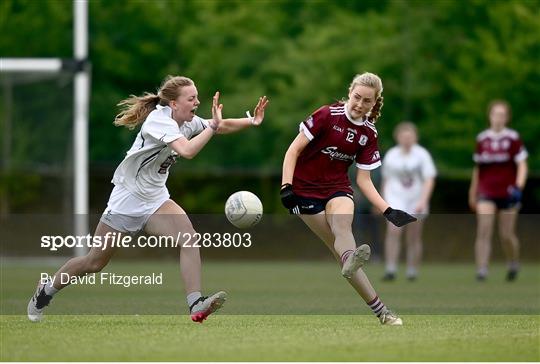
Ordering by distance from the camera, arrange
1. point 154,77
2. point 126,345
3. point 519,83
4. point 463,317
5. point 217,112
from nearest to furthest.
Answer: point 126,345 → point 217,112 → point 463,317 → point 519,83 → point 154,77

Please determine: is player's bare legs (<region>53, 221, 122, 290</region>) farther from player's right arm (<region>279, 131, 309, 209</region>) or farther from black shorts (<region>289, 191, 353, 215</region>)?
black shorts (<region>289, 191, 353, 215</region>)

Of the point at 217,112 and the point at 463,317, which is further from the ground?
the point at 217,112

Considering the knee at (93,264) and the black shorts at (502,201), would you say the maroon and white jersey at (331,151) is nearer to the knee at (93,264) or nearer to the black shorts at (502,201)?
the knee at (93,264)

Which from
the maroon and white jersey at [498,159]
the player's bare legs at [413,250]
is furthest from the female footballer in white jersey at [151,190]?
the maroon and white jersey at [498,159]

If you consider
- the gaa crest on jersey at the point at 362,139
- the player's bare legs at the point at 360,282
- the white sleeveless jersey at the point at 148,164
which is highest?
the gaa crest on jersey at the point at 362,139

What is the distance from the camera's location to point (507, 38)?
26.4 m

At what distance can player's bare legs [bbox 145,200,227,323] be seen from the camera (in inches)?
367

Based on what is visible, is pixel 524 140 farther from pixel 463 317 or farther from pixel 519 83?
pixel 463 317

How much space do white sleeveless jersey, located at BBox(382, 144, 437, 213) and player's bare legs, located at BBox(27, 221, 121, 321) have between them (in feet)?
28.9

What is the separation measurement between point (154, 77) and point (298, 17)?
366 centimetres

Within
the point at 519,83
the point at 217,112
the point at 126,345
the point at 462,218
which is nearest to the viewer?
the point at 126,345

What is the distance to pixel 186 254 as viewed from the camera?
31.1ft

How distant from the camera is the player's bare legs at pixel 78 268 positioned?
947 cm

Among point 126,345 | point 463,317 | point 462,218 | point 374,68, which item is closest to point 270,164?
point 374,68
